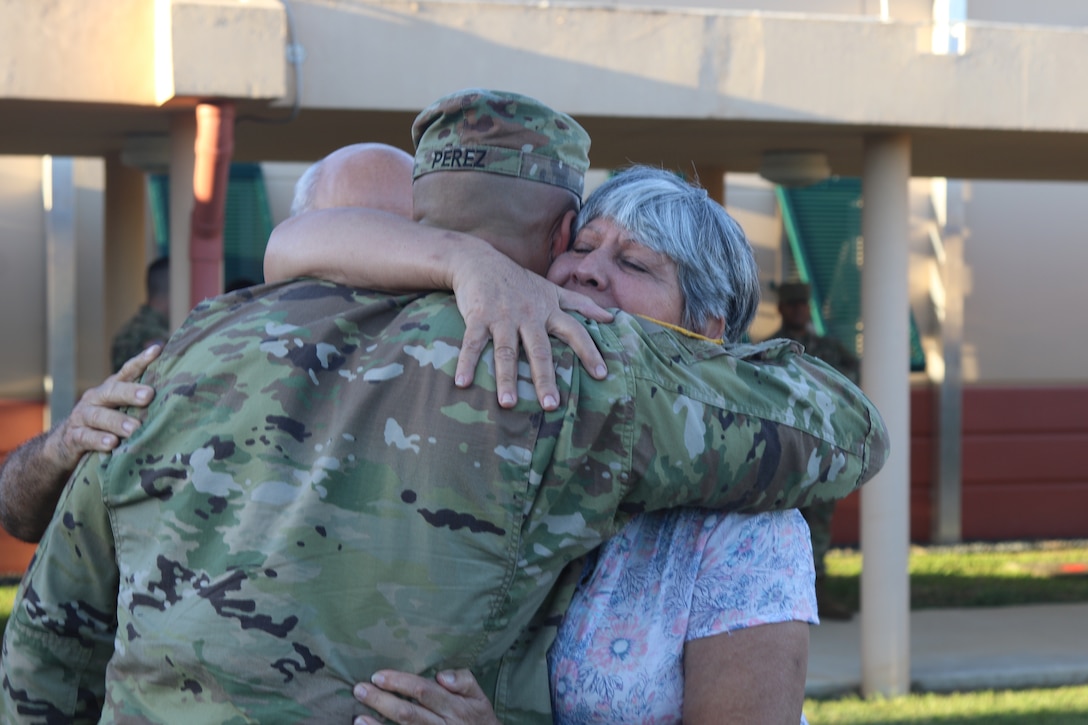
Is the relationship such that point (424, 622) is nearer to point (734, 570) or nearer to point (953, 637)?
point (734, 570)

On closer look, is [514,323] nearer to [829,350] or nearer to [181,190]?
[181,190]

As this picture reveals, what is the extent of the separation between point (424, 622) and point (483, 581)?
0.28 feet

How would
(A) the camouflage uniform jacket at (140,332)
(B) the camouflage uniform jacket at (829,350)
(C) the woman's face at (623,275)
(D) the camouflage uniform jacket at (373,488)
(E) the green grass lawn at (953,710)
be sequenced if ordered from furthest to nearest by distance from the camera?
(B) the camouflage uniform jacket at (829,350) → (A) the camouflage uniform jacket at (140,332) → (E) the green grass lawn at (953,710) → (C) the woman's face at (623,275) → (D) the camouflage uniform jacket at (373,488)

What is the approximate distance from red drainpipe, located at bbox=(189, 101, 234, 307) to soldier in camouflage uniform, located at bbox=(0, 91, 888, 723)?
2848 millimetres

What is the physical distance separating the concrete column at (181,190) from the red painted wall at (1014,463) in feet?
23.1

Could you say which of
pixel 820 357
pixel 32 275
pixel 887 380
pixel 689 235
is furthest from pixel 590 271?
pixel 32 275

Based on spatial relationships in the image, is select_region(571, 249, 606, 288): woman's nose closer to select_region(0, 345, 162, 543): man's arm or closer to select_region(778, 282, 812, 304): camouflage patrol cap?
select_region(0, 345, 162, 543): man's arm

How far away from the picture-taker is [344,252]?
1.78 meters

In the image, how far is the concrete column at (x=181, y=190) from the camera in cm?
483

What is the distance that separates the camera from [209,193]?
4.59 metres

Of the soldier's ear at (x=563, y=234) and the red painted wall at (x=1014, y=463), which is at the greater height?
the soldier's ear at (x=563, y=234)

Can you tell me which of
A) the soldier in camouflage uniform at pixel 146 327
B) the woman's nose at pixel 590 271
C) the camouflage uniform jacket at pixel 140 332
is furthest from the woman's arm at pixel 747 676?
the camouflage uniform jacket at pixel 140 332

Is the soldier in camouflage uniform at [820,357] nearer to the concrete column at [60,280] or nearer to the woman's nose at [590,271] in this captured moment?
the concrete column at [60,280]

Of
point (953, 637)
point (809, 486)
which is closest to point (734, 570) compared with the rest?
point (809, 486)
